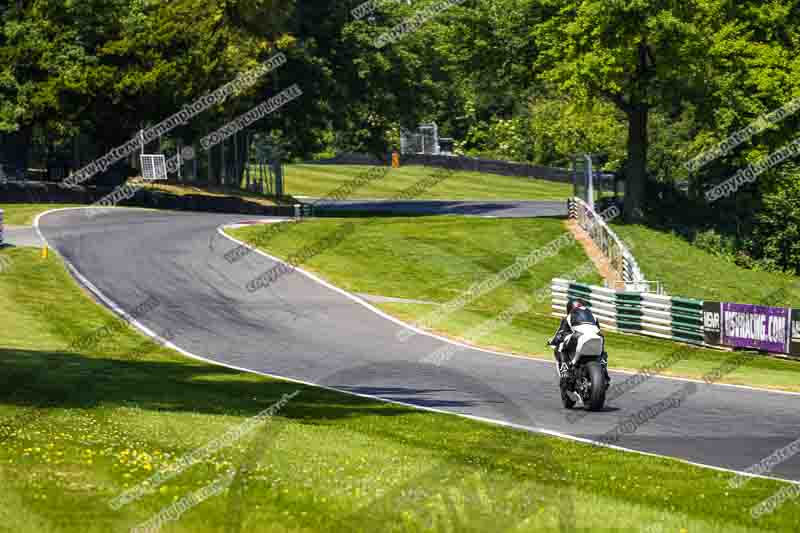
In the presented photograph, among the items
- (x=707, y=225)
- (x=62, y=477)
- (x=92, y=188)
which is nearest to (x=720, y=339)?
(x=62, y=477)

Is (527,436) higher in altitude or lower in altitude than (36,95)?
lower

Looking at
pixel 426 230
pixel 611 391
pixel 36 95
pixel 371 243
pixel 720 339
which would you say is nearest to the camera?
pixel 611 391

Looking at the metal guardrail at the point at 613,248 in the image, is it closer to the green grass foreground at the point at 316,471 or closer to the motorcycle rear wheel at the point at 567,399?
the motorcycle rear wheel at the point at 567,399

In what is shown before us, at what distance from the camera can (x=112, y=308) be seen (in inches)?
1142

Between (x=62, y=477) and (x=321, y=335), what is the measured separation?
16469 mm

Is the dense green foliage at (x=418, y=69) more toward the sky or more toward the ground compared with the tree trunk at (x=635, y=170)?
more toward the sky

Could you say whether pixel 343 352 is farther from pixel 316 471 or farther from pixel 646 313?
pixel 316 471

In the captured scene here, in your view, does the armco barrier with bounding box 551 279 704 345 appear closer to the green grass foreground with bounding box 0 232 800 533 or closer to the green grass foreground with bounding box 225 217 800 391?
the green grass foreground with bounding box 225 217 800 391

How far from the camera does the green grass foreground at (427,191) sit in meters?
80.9

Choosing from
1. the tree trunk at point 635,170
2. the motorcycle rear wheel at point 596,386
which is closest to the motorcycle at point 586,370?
the motorcycle rear wheel at point 596,386

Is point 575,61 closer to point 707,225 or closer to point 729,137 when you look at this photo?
point 729,137

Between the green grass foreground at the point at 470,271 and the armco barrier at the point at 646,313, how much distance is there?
51 centimetres

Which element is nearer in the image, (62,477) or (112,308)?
(62,477)

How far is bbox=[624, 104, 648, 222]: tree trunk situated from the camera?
50.6 m
